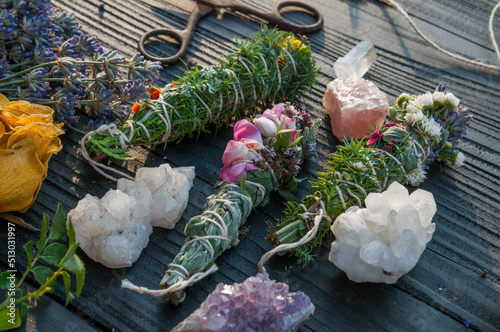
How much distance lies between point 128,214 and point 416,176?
748 millimetres

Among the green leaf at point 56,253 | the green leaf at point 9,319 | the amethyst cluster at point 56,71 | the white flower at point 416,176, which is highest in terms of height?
the white flower at point 416,176

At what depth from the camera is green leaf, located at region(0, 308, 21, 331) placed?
0.90 metres

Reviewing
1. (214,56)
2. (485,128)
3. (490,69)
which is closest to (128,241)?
(214,56)

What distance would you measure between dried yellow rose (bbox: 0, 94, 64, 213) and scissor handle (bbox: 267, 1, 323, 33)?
3.19 ft

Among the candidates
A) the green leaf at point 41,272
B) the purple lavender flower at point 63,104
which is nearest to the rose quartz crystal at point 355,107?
the purple lavender flower at point 63,104

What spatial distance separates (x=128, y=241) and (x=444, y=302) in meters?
0.71

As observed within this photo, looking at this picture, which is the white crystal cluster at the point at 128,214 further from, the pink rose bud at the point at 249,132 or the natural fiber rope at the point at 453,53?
the natural fiber rope at the point at 453,53

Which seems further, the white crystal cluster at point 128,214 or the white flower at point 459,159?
the white flower at point 459,159

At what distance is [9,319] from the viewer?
35.6 inches

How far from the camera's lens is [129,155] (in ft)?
4.33

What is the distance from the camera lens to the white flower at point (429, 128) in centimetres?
131

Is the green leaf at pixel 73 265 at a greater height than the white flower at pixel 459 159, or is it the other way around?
the white flower at pixel 459 159

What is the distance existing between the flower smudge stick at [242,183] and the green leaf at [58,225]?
0.50 feet

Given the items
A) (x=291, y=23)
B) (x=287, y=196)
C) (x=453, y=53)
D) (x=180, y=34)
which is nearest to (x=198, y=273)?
(x=287, y=196)
